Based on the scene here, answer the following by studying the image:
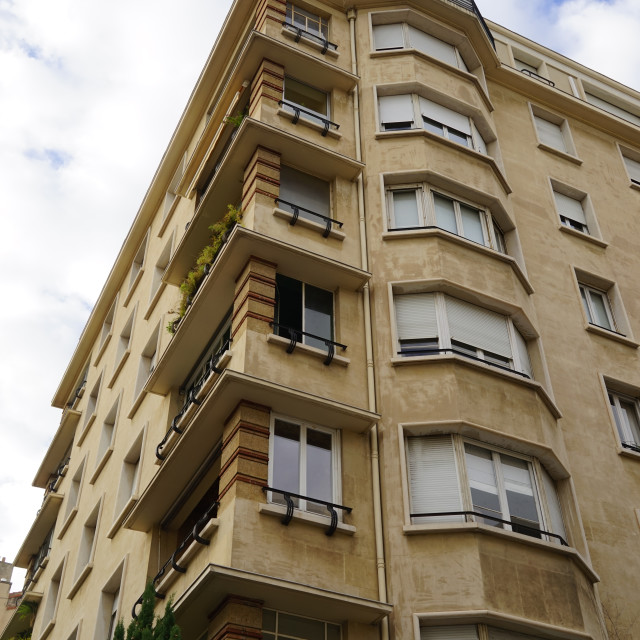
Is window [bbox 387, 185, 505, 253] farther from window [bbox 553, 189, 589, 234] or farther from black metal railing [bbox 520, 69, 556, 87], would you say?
black metal railing [bbox 520, 69, 556, 87]

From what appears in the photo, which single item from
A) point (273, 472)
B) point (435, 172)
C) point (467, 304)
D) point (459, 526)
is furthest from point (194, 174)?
point (459, 526)

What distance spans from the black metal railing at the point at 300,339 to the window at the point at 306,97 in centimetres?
681

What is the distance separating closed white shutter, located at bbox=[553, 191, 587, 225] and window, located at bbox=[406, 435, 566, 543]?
10058 millimetres

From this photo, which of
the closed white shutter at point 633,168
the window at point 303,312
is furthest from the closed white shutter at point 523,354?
the closed white shutter at point 633,168

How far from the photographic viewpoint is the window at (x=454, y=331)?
55.9 ft

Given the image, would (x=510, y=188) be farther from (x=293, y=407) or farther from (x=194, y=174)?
(x=293, y=407)

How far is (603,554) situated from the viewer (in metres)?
16.2

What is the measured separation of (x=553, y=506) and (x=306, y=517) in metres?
4.99

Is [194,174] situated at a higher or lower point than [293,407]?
higher

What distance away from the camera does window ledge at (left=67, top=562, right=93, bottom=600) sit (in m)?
21.5

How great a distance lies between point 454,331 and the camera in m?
17.3

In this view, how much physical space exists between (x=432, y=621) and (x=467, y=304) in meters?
6.91

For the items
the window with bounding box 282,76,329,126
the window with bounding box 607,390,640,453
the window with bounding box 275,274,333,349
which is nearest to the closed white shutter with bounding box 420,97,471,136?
the window with bounding box 282,76,329,126

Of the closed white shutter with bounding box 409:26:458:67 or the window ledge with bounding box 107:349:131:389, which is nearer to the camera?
the closed white shutter with bounding box 409:26:458:67
